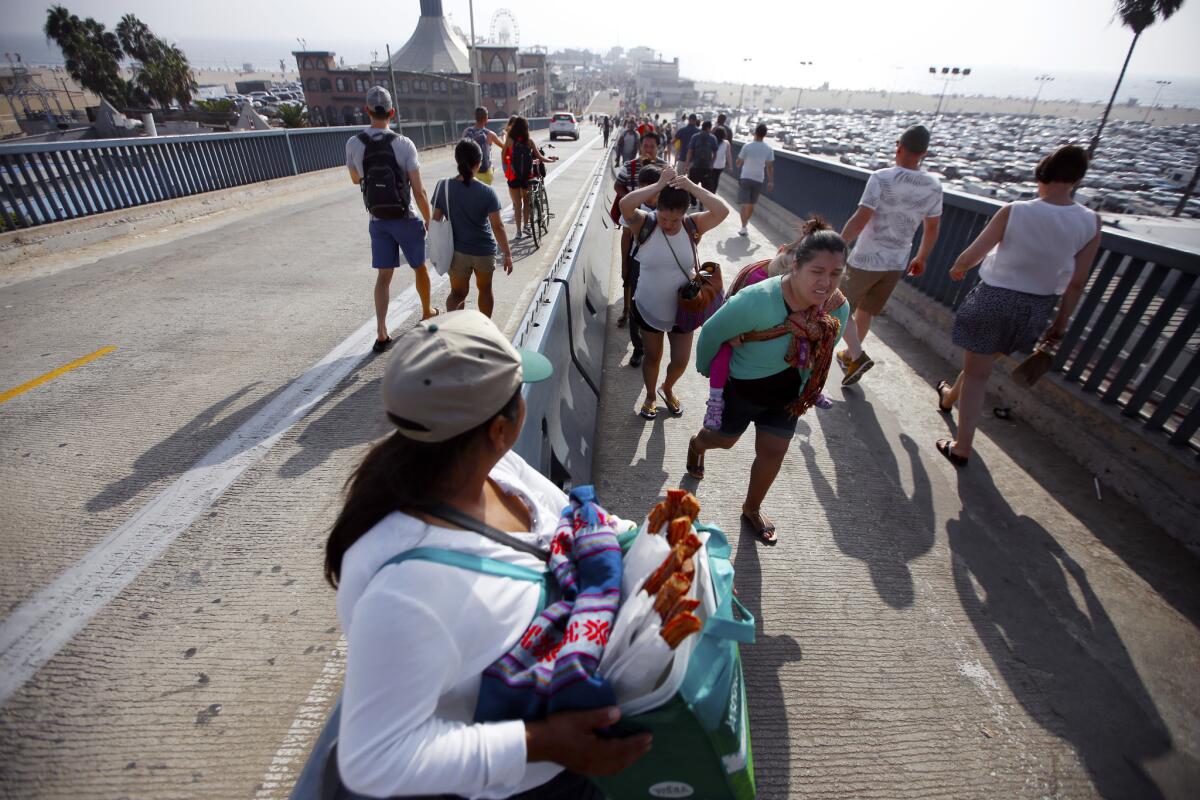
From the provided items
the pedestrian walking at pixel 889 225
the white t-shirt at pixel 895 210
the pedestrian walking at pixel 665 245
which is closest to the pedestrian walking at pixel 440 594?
the pedestrian walking at pixel 665 245

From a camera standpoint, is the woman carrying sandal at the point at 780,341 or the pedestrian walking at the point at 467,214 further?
the pedestrian walking at the point at 467,214

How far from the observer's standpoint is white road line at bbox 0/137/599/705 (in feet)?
8.13

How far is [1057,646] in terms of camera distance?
8.93 ft

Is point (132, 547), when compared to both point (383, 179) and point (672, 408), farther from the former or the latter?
point (672, 408)

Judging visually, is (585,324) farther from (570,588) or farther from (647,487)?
(570,588)

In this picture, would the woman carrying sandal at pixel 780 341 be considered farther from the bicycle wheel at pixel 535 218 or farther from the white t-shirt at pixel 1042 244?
the bicycle wheel at pixel 535 218

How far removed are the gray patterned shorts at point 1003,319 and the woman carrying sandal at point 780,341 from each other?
1608mm

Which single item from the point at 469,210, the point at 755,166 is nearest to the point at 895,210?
the point at 469,210

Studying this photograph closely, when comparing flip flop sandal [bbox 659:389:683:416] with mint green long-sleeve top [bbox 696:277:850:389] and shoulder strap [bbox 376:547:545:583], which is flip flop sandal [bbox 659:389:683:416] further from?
shoulder strap [bbox 376:547:545:583]

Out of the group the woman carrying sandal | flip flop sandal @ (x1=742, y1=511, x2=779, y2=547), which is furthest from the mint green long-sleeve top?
flip flop sandal @ (x1=742, y1=511, x2=779, y2=547)

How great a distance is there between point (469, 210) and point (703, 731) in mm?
4827

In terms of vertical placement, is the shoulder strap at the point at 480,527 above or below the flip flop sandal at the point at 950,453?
above

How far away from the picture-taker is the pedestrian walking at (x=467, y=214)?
498 cm

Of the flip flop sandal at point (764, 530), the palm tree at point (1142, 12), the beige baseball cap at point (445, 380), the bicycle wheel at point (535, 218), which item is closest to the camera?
the beige baseball cap at point (445, 380)
